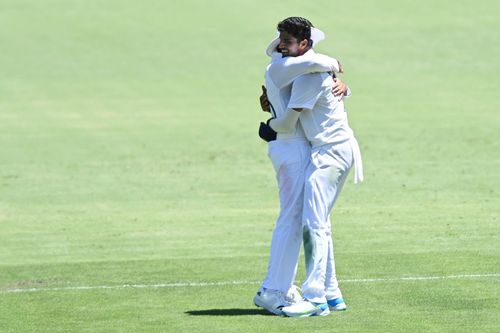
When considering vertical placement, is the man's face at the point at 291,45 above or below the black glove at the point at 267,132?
above

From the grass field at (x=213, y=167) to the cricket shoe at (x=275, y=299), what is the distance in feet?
0.67

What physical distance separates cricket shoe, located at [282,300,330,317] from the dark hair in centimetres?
220

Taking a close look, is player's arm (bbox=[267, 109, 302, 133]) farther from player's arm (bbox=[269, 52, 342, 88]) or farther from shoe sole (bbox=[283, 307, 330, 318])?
shoe sole (bbox=[283, 307, 330, 318])

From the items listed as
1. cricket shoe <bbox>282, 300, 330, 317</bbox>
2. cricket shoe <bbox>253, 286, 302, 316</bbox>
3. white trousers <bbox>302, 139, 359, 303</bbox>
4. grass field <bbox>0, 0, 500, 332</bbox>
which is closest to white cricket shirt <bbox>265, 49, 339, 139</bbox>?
white trousers <bbox>302, 139, 359, 303</bbox>

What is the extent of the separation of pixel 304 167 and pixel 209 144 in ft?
60.4

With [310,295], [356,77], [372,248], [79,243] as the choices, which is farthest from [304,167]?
[356,77]

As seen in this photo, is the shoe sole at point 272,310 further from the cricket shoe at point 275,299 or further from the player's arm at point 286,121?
the player's arm at point 286,121

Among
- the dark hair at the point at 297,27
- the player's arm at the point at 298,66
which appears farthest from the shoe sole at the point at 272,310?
the dark hair at the point at 297,27

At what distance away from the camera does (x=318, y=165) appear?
11.9 metres

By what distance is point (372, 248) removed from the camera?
54.0 feet

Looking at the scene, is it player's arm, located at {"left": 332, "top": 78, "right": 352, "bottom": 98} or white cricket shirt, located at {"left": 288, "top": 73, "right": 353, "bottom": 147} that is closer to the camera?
white cricket shirt, located at {"left": 288, "top": 73, "right": 353, "bottom": 147}

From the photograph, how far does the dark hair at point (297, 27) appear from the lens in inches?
459

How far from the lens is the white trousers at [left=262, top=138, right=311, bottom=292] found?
1203 cm

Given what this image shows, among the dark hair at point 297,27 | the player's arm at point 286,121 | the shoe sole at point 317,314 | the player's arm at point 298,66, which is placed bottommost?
the shoe sole at point 317,314
